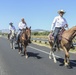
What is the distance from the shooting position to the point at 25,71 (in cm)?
1359

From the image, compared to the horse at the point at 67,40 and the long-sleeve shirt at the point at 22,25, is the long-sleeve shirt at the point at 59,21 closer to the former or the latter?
the horse at the point at 67,40

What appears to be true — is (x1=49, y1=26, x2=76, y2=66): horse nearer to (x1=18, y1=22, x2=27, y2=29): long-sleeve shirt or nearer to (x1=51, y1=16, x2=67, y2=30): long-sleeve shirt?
(x1=51, y1=16, x2=67, y2=30): long-sleeve shirt

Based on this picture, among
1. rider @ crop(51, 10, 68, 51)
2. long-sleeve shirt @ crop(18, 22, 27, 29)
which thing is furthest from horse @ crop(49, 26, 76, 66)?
long-sleeve shirt @ crop(18, 22, 27, 29)

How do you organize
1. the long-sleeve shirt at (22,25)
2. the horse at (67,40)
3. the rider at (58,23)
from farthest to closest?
the long-sleeve shirt at (22,25) < the rider at (58,23) < the horse at (67,40)

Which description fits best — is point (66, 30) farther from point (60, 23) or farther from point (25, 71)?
point (25, 71)

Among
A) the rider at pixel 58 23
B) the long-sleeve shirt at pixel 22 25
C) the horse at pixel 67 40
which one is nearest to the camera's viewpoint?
the horse at pixel 67 40

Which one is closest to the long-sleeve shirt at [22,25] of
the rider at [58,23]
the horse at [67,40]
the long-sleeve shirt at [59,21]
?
the rider at [58,23]

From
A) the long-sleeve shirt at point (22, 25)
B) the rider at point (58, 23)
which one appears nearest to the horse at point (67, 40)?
the rider at point (58, 23)

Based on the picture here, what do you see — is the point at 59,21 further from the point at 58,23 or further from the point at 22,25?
the point at 22,25

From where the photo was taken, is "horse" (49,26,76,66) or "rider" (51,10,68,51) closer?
"horse" (49,26,76,66)

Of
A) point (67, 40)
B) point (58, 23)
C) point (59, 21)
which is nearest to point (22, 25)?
point (58, 23)

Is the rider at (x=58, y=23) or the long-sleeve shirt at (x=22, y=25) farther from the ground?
the rider at (x=58, y=23)

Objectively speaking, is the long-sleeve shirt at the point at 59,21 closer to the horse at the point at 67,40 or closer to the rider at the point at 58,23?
the rider at the point at 58,23

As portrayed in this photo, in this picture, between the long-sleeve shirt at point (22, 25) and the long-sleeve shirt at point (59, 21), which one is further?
the long-sleeve shirt at point (22, 25)
